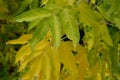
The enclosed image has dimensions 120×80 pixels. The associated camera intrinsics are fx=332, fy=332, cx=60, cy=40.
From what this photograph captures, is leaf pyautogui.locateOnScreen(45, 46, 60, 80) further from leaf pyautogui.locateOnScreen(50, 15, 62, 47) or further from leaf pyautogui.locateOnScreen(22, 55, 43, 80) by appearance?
leaf pyautogui.locateOnScreen(50, 15, 62, 47)

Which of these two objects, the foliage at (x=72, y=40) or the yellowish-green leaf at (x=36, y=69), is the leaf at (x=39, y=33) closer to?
the foliage at (x=72, y=40)

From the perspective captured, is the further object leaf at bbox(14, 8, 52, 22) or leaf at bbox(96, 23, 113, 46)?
leaf at bbox(96, 23, 113, 46)

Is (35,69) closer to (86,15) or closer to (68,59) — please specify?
(68,59)

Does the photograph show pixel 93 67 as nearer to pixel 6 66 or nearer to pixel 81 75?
pixel 81 75

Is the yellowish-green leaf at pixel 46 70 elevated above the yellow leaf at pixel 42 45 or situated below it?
below

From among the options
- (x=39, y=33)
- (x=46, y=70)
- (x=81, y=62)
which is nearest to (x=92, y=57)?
(x=81, y=62)

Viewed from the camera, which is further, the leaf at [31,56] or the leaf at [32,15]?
the leaf at [31,56]

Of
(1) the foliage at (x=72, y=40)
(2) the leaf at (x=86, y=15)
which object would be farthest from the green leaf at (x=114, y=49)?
(2) the leaf at (x=86, y=15)

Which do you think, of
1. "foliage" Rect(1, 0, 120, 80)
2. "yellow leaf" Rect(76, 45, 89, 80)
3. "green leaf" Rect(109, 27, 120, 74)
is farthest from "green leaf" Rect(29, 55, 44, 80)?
"green leaf" Rect(109, 27, 120, 74)
